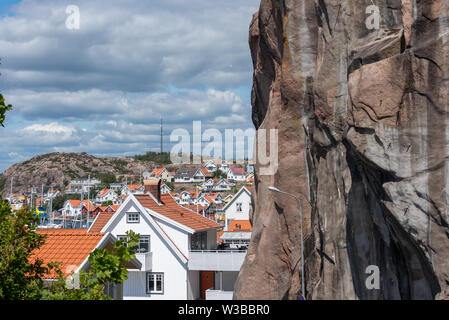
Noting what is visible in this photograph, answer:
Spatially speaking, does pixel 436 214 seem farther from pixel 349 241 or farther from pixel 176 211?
pixel 176 211

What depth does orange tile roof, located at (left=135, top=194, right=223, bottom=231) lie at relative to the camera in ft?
117

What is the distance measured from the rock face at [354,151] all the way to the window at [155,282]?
854 cm

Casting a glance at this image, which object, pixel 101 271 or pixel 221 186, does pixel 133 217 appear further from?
pixel 221 186

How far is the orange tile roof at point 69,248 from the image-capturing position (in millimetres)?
17438

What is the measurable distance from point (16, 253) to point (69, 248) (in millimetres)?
11051

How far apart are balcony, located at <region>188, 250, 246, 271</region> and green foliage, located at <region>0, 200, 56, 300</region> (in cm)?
2613

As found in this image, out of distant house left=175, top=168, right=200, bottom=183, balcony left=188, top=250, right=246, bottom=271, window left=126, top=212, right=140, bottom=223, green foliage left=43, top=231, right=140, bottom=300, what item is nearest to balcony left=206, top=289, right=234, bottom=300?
balcony left=188, top=250, right=246, bottom=271

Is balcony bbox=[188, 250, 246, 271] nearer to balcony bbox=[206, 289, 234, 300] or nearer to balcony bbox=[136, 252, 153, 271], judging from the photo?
balcony bbox=[206, 289, 234, 300]

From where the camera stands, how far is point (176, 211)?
37.7 meters

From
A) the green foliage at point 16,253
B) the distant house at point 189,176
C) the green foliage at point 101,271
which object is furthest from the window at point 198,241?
the distant house at point 189,176

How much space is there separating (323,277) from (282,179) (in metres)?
6.55

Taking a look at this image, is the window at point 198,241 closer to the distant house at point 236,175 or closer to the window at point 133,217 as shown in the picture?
the window at point 133,217
